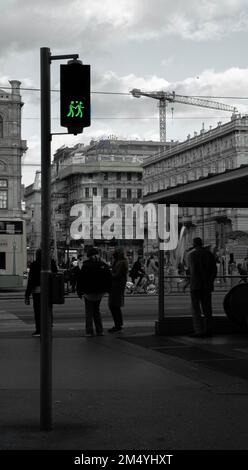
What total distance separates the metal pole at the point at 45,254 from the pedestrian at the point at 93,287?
760 centimetres

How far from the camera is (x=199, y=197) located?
46.4 feet

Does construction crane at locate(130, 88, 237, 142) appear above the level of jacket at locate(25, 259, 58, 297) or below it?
above

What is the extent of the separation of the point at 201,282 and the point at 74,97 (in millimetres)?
7381

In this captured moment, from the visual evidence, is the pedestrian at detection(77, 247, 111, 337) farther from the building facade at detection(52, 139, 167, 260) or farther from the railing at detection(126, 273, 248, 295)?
the building facade at detection(52, 139, 167, 260)

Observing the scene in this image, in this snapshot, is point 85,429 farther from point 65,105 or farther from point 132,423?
point 65,105

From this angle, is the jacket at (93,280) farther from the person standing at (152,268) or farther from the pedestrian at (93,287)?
the person standing at (152,268)

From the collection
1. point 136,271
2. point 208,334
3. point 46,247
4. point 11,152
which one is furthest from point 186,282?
point 11,152

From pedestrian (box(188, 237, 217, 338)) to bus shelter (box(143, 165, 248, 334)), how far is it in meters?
0.58

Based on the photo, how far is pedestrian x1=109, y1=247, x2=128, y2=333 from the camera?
49.6 feet

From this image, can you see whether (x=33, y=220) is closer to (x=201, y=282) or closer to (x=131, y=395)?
(x=201, y=282)

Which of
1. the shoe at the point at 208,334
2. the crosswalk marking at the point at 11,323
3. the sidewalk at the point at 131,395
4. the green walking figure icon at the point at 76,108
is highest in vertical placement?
the green walking figure icon at the point at 76,108

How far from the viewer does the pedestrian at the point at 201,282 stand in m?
13.7

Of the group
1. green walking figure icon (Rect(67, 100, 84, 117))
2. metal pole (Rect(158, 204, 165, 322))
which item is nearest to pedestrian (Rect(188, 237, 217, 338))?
metal pole (Rect(158, 204, 165, 322))

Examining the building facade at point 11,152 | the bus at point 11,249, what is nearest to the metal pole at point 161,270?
the bus at point 11,249
